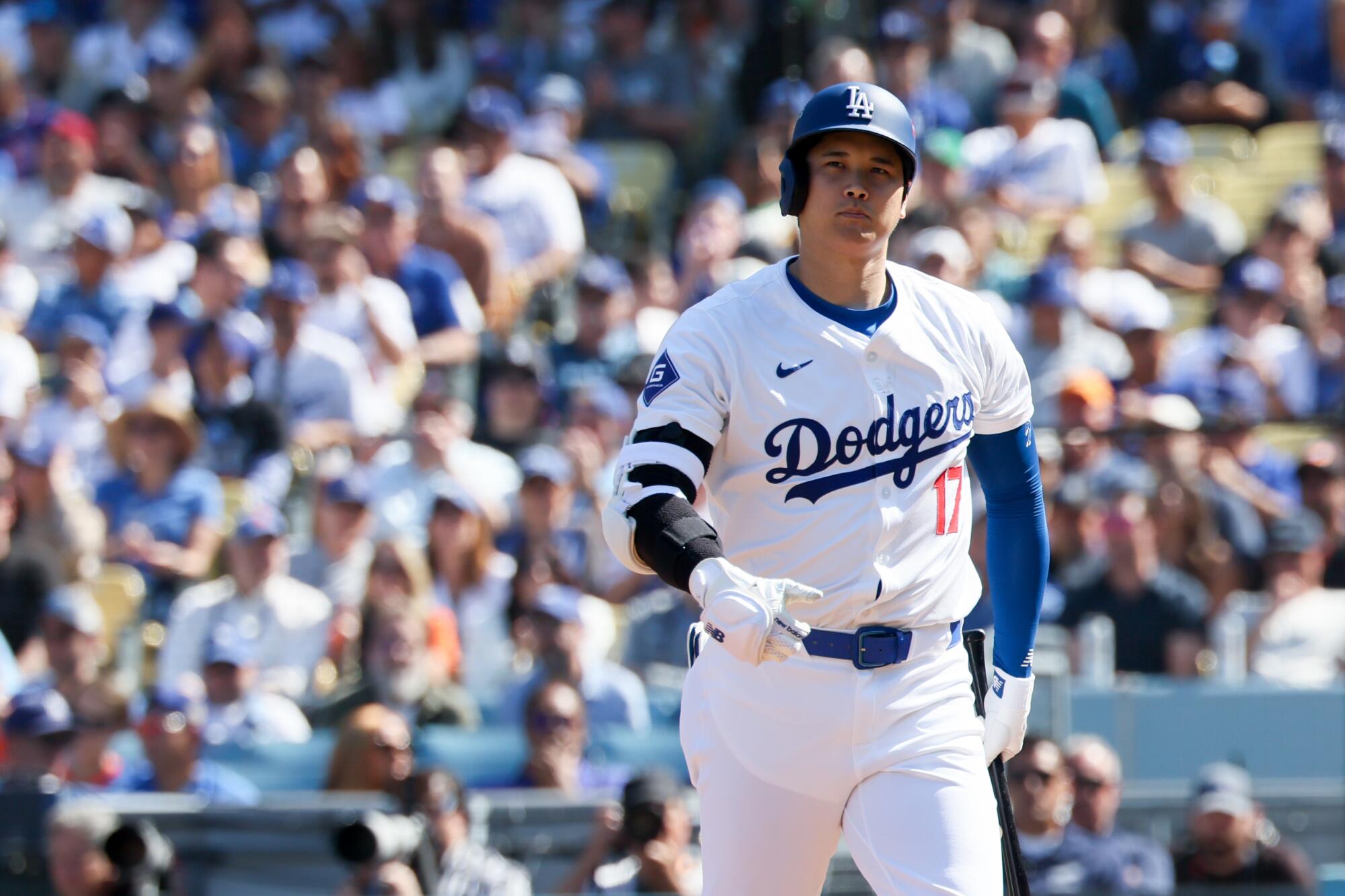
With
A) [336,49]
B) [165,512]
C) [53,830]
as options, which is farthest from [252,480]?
[336,49]

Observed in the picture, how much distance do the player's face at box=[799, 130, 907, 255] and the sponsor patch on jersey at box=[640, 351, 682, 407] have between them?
39cm

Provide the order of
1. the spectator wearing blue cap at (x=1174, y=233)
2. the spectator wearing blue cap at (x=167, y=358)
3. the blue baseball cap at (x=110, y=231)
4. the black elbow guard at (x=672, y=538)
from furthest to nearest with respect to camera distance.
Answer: the blue baseball cap at (x=110, y=231)
the spectator wearing blue cap at (x=1174, y=233)
the spectator wearing blue cap at (x=167, y=358)
the black elbow guard at (x=672, y=538)

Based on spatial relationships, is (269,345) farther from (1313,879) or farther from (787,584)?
(787,584)

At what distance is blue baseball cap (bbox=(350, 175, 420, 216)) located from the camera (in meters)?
11.1

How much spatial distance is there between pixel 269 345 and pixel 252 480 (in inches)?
33.2

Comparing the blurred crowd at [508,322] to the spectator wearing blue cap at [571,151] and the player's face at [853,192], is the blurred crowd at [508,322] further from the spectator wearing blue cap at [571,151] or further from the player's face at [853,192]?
the player's face at [853,192]

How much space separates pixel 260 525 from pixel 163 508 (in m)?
0.93

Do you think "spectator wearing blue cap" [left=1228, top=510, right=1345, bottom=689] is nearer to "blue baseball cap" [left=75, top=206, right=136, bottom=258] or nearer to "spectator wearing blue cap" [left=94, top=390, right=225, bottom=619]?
"spectator wearing blue cap" [left=94, top=390, right=225, bottom=619]

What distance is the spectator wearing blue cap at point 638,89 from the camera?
1275 centimetres

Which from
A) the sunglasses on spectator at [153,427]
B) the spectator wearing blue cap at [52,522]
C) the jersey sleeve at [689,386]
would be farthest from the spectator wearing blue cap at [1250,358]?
the jersey sleeve at [689,386]

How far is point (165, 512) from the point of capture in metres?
9.55

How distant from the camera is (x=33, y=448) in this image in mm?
9688

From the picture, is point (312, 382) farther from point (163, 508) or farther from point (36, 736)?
point (36, 736)

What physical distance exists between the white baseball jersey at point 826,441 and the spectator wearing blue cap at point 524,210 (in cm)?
733
